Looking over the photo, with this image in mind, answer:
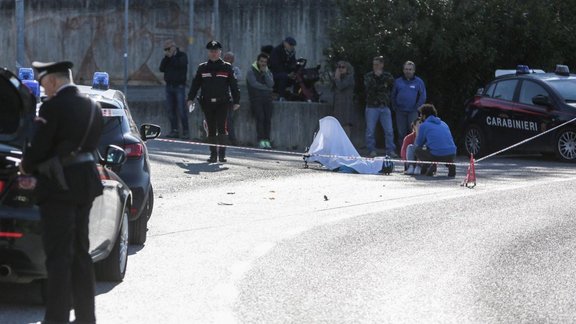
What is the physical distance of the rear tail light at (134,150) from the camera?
11.9 m

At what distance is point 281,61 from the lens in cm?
2767

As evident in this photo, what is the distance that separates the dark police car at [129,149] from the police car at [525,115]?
1264 centimetres

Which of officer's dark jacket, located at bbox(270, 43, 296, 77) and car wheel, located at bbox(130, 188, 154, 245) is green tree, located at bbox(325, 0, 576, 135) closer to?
officer's dark jacket, located at bbox(270, 43, 296, 77)

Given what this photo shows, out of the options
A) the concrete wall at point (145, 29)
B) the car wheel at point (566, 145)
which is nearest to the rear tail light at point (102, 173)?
the car wheel at point (566, 145)

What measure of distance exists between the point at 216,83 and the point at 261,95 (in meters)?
4.37

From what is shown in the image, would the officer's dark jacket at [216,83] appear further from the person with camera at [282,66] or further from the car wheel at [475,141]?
the person with camera at [282,66]

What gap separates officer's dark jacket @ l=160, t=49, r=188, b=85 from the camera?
26.0m

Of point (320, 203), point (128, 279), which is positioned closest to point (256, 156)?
point (320, 203)

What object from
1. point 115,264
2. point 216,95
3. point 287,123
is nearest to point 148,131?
point 115,264

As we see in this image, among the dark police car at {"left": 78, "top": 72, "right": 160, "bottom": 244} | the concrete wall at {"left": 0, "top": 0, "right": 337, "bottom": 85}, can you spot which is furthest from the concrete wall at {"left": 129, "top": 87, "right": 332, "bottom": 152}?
the dark police car at {"left": 78, "top": 72, "right": 160, "bottom": 244}

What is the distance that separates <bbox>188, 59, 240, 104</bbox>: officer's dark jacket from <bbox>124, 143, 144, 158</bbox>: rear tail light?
8.75m

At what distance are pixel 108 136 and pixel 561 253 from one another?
4.03 metres

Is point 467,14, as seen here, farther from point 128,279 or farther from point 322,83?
point 128,279

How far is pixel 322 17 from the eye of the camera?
34000mm
